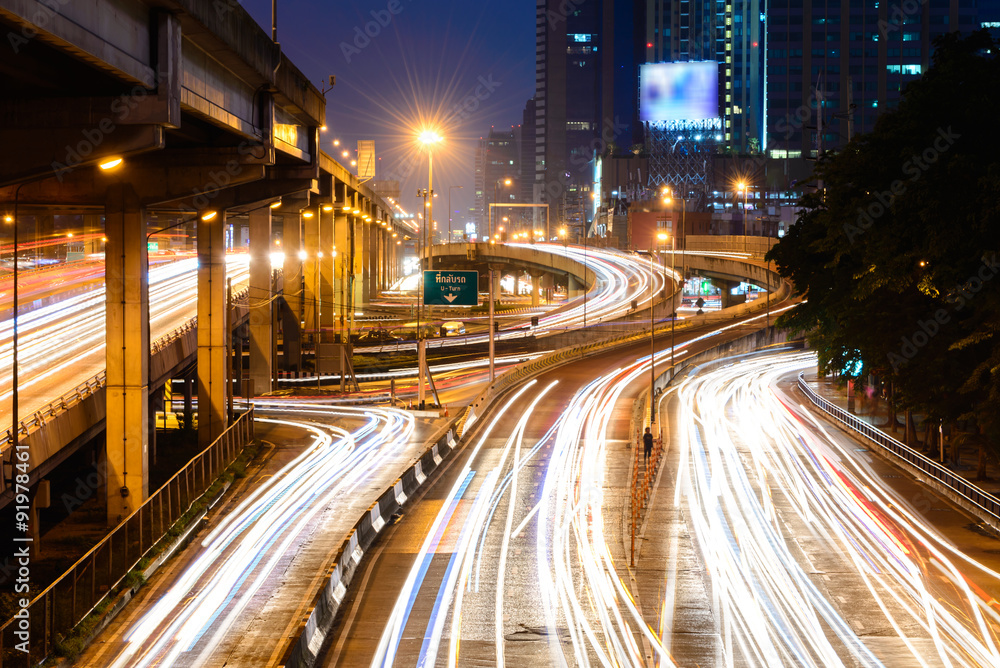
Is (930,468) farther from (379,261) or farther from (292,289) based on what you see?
(379,261)

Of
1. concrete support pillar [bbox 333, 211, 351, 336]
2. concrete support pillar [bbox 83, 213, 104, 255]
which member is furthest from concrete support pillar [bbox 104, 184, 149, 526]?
concrete support pillar [bbox 83, 213, 104, 255]

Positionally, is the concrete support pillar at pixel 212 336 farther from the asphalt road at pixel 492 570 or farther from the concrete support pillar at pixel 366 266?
the concrete support pillar at pixel 366 266

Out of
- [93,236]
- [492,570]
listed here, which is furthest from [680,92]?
[492,570]

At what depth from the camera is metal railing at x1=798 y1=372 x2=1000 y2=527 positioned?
81.5 ft

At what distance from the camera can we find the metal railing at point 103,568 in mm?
15047

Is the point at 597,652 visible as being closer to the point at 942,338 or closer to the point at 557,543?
the point at 557,543

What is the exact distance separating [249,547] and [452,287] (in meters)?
27.7

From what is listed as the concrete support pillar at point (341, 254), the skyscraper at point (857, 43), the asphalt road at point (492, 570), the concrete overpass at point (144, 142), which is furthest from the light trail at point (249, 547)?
the skyscraper at point (857, 43)

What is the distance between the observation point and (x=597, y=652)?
1563 centimetres

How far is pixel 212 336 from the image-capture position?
3409 centimetres

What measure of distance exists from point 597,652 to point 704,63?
143 m

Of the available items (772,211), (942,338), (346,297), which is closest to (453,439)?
(942,338)

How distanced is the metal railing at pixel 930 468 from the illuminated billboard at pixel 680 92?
361ft

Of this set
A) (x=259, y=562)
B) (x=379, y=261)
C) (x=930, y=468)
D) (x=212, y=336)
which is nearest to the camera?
(x=259, y=562)
